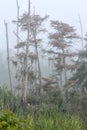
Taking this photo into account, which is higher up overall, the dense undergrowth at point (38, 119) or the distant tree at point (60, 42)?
the distant tree at point (60, 42)

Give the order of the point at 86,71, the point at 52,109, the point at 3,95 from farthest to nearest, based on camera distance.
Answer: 1. the point at 86,71
2. the point at 3,95
3. the point at 52,109

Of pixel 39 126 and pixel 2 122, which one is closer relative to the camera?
pixel 2 122

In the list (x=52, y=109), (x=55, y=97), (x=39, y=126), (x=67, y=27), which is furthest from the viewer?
(x=67, y=27)

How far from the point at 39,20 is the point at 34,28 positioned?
794 mm

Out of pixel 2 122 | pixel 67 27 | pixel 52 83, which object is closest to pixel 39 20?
pixel 67 27

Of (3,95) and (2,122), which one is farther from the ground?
(2,122)

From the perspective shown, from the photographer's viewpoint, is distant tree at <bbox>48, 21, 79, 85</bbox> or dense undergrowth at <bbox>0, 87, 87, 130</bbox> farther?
distant tree at <bbox>48, 21, 79, 85</bbox>

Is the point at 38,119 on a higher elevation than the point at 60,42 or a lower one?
lower

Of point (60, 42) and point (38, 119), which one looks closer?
point (38, 119)

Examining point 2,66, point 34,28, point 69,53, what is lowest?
point 2,66

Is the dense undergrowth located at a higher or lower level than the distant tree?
lower

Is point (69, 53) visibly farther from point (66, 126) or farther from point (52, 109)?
point (66, 126)

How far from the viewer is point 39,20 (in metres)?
Result: 28.9

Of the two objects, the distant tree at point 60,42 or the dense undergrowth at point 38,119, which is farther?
Result: the distant tree at point 60,42
